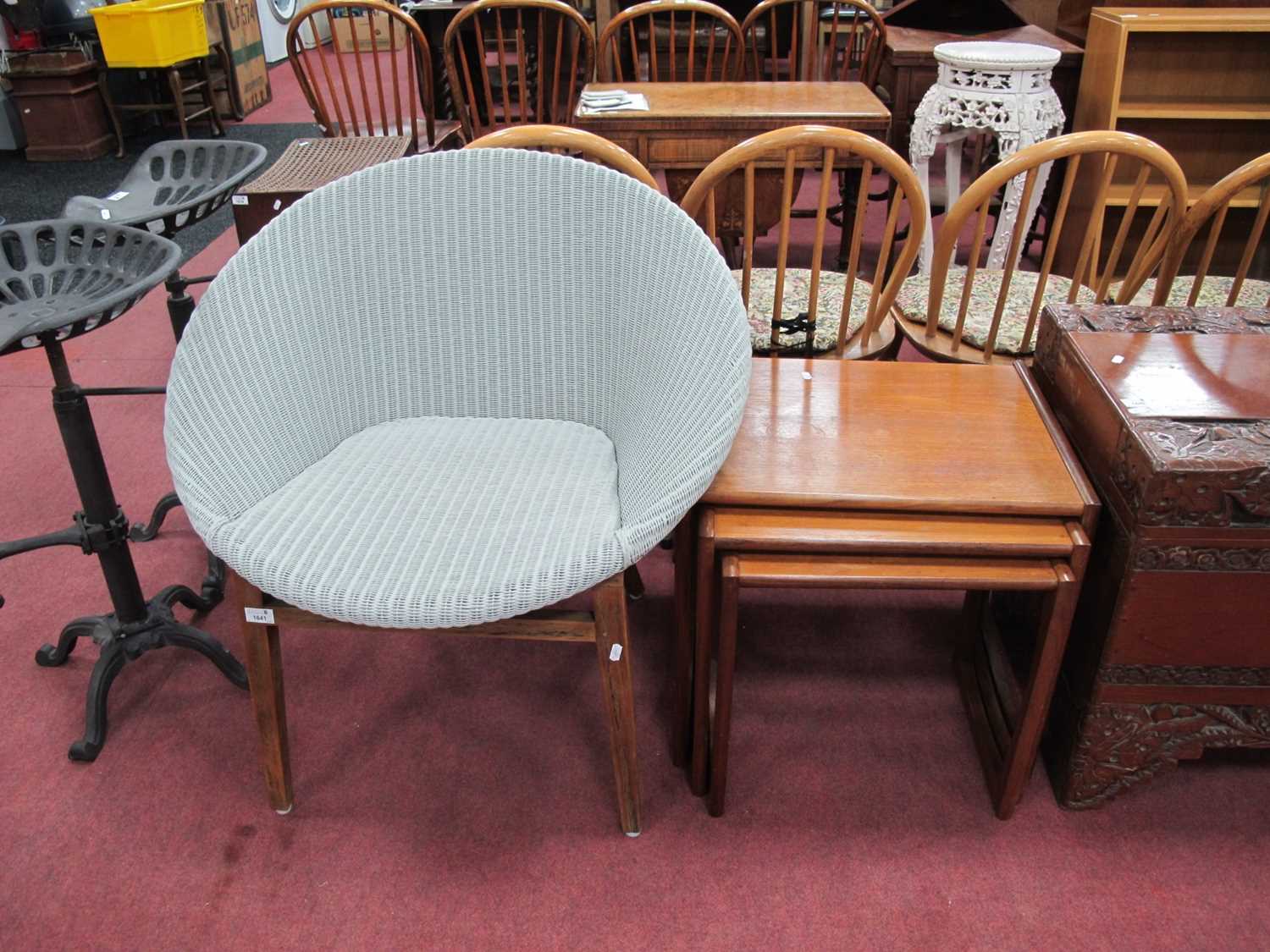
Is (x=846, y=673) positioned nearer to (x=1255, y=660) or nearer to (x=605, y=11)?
(x=1255, y=660)

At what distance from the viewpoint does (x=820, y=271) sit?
1.75 meters

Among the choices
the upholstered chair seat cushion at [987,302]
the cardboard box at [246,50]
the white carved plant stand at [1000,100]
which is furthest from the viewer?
the cardboard box at [246,50]

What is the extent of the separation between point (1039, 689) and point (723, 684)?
1.30 ft

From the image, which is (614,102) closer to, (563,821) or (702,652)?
(702,652)

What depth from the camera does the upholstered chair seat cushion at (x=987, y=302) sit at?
1765mm

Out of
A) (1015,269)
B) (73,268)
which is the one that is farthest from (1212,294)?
(73,268)

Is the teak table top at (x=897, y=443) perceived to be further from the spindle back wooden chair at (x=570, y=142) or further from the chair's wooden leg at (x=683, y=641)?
the spindle back wooden chair at (x=570, y=142)

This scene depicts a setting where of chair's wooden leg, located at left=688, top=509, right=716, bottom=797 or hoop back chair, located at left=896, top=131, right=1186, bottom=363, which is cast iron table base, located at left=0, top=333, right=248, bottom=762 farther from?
hoop back chair, located at left=896, top=131, right=1186, bottom=363

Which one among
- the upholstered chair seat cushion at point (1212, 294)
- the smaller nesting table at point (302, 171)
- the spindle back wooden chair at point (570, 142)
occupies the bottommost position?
the upholstered chair seat cushion at point (1212, 294)

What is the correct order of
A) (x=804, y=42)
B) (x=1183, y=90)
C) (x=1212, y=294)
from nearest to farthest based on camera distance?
(x=1212, y=294) < (x=1183, y=90) < (x=804, y=42)

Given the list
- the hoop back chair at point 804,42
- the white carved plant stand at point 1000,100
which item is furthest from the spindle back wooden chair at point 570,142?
the hoop back chair at point 804,42

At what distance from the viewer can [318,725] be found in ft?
5.12

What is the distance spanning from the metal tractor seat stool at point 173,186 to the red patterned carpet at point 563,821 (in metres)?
0.52

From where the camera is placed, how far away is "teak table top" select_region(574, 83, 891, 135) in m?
2.39
